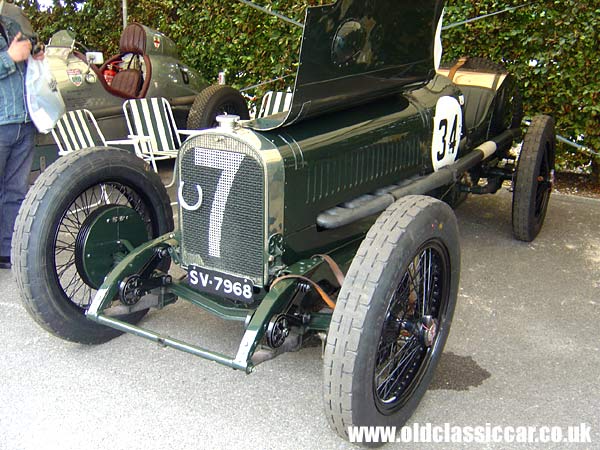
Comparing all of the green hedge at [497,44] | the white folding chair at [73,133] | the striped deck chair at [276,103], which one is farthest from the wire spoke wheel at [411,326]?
the green hedge at [497,44]

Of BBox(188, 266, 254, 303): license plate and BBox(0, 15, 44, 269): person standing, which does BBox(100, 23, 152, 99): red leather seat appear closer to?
BBox(0, 15, 44, 269): person standing

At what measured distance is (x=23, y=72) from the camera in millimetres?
3963

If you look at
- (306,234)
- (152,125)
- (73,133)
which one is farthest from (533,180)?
(73,133)

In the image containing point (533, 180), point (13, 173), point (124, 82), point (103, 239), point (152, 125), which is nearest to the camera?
point (103, 239)

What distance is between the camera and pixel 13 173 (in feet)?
13.7

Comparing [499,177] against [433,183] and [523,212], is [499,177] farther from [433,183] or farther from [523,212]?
[433,183]

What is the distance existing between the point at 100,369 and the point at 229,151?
1.27 meters

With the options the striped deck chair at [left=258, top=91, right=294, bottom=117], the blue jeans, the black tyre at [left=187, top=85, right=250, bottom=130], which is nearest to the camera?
the blue jeans

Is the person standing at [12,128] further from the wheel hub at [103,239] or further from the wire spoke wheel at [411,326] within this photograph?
the wire spoke wheel at [411,326]

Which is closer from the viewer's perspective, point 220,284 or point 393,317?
point 393,317

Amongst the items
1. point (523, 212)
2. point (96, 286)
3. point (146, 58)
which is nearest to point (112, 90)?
point (146, 58)

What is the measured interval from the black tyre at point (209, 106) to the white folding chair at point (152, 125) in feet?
0.68

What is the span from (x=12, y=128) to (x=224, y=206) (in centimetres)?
197

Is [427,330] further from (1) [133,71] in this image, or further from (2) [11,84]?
(1) [133,71]
